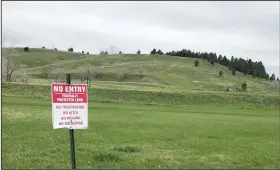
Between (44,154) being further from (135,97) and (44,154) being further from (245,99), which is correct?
(245,99)

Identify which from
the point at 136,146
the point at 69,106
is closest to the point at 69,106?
the point at 69,106

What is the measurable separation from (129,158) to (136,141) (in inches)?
259

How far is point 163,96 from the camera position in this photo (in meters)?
78.2

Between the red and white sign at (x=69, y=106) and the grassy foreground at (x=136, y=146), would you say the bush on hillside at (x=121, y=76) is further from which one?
the red and white sign at (x=69, y=106)

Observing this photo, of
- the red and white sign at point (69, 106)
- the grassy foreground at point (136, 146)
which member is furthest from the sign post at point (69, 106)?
the grassy foreground at point (136, 146)

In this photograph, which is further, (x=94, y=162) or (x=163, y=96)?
(x=163, y=96)

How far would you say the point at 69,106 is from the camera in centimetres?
1186

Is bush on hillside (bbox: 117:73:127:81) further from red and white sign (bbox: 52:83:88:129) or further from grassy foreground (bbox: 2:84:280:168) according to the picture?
red and white sign (bbox: 52:83:88:129)

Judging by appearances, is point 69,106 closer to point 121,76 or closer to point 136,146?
point 136,146

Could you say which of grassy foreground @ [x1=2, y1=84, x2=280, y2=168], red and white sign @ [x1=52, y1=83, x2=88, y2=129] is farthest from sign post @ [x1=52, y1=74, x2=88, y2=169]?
grassy foreground @ [x1=2, y1=84, x2=280, y2=168]

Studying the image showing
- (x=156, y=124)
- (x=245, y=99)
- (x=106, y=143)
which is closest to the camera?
(x=106, y=143)

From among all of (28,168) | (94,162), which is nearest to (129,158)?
(94,162)

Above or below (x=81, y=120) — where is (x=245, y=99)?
below

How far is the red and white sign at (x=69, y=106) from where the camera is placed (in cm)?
1170
